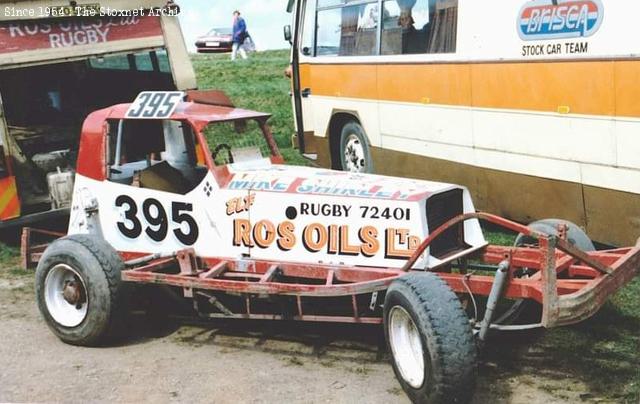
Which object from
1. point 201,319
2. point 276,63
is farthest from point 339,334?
point 276,63

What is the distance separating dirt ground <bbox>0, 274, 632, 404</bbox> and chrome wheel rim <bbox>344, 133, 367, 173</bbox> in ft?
15.4

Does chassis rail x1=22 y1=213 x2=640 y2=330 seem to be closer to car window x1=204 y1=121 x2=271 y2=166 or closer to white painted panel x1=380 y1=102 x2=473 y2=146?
car window x1=204 y1=121 x2=271 y2=166

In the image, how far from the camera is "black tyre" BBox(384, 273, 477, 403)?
4.25m

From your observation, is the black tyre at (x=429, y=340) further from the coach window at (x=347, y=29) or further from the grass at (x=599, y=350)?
the coach window at (x=347, y=29)

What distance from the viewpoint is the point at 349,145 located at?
1073cm

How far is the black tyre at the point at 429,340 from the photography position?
→ 425 centimetres

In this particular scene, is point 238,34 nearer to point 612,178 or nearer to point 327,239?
point 612,178

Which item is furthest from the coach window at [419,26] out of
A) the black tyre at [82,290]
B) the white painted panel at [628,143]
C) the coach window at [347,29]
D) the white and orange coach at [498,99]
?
the black tyre at [82,290]

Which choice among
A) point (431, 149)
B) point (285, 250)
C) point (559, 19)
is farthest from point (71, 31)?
point (559, 19)

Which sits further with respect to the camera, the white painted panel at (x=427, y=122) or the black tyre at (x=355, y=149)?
the black tyre at (x=355, y=149)

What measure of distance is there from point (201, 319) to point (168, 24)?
13.7 feet

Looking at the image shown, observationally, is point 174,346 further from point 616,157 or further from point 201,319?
point 616,157

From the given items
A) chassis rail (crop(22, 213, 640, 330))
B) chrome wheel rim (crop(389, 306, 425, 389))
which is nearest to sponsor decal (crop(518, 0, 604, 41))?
chassis rail (crop(22, 213, 640, 330))

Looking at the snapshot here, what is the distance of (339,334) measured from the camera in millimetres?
5734
